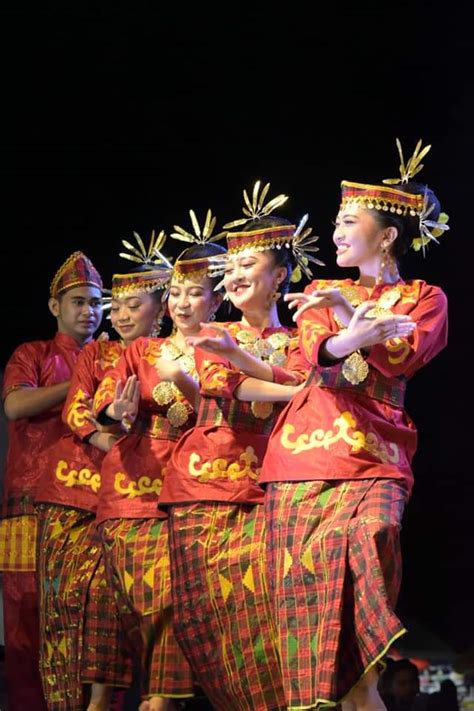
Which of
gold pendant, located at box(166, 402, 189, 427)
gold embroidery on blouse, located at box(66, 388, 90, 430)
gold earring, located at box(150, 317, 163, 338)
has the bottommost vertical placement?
gold pendant, located at box(166, 402, 189, 427)

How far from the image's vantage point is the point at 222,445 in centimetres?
378

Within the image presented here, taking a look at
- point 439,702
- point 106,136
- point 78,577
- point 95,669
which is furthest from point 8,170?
point 439,702

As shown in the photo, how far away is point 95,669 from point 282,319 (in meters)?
1.75

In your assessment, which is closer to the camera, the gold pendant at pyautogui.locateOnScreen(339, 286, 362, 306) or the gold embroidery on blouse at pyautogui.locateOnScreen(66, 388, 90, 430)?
the gold pendant at pyautogui.locateOnScreen(339, 286, 362, 306)

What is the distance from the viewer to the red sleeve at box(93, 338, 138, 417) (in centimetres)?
410

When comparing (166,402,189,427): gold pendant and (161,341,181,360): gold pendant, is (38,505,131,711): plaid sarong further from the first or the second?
(161,341,181,360): gold pendant

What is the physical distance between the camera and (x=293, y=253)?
3.97 meters

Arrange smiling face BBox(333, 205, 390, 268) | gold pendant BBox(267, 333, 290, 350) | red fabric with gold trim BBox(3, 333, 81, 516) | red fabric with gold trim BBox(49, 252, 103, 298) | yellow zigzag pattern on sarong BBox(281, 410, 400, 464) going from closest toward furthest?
1. yellow zigzag pattern on sarong BBox(281, 410, 400, 464)
2. smiling face BBox(333, 205, 390, 268)
3. gold pendant BBox(267, 333, 290, 350)
4. red fabric with gold trim BBox(3, 333, 81, 516)
5. red fabric with gold trim BBox(49, 252, 103, 298)

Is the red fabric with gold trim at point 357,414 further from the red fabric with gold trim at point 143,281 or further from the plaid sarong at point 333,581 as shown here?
the red fabric with gold trim at point 143,281

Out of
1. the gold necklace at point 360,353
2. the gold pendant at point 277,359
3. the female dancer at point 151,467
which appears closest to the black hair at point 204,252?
the female dancer at point 151,467

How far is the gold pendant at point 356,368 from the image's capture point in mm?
3246

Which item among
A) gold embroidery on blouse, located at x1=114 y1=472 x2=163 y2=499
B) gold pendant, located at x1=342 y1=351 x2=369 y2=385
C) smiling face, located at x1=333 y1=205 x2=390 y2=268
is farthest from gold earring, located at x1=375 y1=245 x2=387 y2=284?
gold embroidery on blouse, located at x1=114 y1=472 x2=163 y2=499

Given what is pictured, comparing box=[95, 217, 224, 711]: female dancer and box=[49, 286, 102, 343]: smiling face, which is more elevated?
box=[49, 286, 102, 343]: smiling face

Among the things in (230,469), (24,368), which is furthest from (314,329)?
(24,368)
